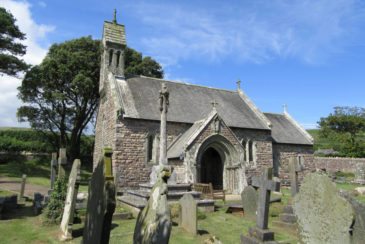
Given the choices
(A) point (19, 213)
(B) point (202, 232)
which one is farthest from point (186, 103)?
(B) point (202, 232)

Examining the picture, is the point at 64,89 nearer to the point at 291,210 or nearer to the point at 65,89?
the point at 65,89

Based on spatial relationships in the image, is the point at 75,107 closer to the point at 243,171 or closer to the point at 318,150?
the point at 243,171

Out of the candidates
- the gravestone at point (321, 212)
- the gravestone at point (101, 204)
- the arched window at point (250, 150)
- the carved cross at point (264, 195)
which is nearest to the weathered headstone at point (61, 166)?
the gravestone at point (101, 204)

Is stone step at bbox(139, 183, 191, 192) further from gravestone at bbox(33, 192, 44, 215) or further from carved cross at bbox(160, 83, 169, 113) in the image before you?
gravestone at bbox(33, 192, 44, 215)

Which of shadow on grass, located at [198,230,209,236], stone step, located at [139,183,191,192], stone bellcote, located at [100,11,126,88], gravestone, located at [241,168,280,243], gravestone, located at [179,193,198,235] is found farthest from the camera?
stone bellcote, located at [100,11,126,88]

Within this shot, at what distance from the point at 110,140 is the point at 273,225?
1336 cm

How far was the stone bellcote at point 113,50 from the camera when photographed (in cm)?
2339

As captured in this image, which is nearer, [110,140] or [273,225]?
[273,225]

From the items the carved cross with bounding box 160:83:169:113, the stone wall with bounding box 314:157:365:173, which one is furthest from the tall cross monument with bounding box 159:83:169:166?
the stone wall with bounding box 314:157:365:173

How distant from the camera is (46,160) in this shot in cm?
3603

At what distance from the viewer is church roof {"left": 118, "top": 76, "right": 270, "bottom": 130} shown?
70.3 feet

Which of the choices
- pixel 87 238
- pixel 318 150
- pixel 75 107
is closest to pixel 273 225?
pixel 87 238

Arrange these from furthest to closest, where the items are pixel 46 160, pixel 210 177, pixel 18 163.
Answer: pixel 46 160 < pixel 18 163 < pixel 210 177

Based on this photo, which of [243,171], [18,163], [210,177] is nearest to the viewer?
[243,171]
